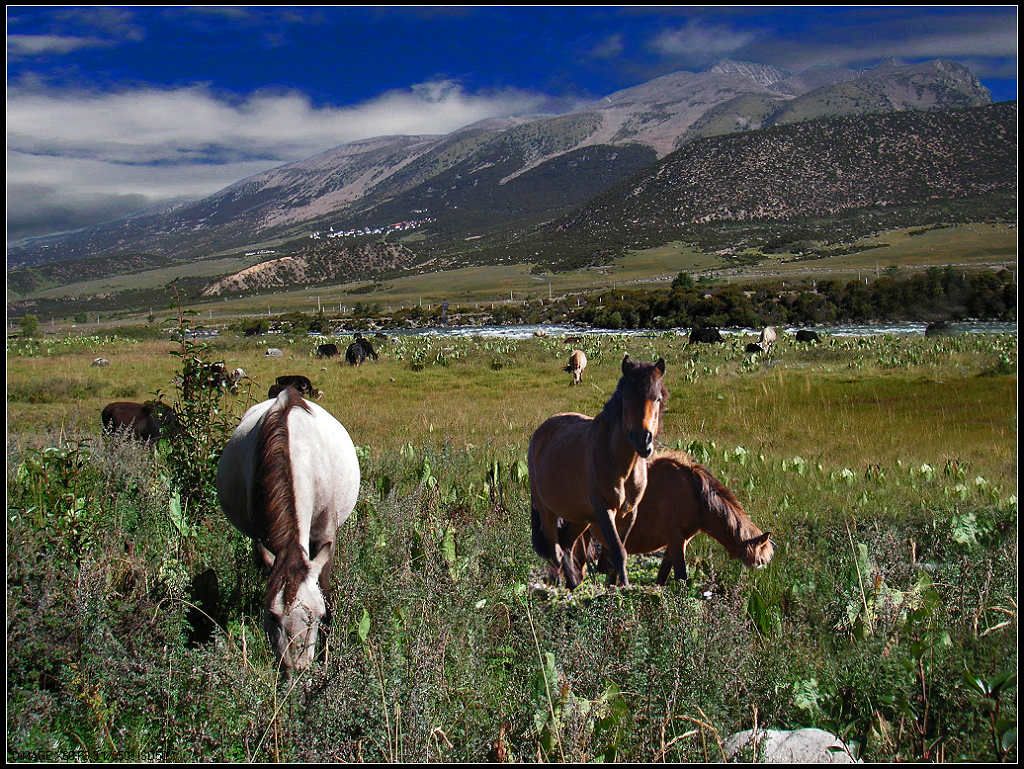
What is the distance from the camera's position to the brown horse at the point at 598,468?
437 cm

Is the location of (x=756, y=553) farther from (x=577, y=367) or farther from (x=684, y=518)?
(x=577, y=367)

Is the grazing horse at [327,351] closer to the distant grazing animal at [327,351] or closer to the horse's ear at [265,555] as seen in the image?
the distant grazing animal at [327,351]

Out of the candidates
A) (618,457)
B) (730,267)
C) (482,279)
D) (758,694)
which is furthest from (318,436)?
(482,279)

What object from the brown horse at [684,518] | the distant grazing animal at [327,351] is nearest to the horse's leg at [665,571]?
the brown horse at [684,518]

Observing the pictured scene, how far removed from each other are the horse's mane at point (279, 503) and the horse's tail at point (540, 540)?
Result: 2399mm

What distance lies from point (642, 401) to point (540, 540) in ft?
7.16

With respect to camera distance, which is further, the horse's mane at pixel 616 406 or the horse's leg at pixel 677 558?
the horse's leg at pixel 677 558

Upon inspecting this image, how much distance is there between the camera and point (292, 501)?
4328mm

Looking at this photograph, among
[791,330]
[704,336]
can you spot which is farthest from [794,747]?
[791,330]

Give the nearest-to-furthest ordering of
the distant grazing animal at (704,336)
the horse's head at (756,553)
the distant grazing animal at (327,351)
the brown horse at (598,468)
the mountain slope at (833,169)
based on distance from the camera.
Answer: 1. the brown horse at (598,468)
2. the horse's head at (756,553)
3. the distant grazing animal at (327,351)
4. the distant grazing animal at (704,336)
5. the mountain slope at (833,169)

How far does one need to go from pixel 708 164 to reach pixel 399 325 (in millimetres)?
116097

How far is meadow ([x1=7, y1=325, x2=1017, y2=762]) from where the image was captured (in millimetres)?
3100

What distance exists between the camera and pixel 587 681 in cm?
345

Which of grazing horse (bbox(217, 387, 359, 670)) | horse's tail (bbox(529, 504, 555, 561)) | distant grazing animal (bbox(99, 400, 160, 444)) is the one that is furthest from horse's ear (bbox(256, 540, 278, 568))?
distant grazing animal (bbox(99, 400, 160, 444))
